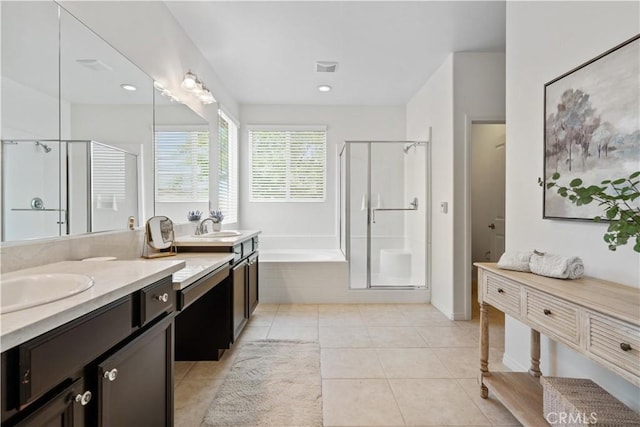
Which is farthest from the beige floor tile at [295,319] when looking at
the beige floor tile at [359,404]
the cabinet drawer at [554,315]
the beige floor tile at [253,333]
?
the cabinet drawer at [554,315]

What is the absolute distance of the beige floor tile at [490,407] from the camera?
179 centimetres

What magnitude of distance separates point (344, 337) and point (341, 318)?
518mm

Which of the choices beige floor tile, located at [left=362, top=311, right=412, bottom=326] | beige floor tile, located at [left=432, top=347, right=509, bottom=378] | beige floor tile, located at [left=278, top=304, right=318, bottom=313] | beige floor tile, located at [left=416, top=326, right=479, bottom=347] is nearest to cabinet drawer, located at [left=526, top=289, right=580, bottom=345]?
beige floor tile, located at [left=432, top=347, right=509, bottom=378]

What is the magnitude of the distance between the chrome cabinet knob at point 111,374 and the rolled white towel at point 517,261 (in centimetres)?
183

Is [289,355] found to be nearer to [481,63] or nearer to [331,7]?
[331,7]

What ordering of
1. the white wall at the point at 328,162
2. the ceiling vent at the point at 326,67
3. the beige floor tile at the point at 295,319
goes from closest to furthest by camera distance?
the beige floor tile at the point at 295,319 → the ceiling vent at the point at 326,67 → the white wall at the point at 328,162

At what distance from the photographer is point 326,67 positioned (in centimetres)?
367

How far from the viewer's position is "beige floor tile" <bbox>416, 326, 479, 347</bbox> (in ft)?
9.22

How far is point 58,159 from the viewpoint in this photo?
58.9 inches

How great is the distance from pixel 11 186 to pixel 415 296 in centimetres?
378

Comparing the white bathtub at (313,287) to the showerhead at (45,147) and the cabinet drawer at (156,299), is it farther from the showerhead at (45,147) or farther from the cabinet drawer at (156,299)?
the showerhead at (45,147)

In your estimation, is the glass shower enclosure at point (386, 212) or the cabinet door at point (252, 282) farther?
the glass shower enclosure at point (386, 212)

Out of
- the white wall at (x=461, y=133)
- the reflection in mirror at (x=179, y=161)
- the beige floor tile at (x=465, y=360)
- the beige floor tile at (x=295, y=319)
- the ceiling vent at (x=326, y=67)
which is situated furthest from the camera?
the ceiling vent at (x=326, y=67)

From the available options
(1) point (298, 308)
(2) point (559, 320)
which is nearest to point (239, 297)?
(1) point (298, 308)
